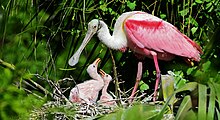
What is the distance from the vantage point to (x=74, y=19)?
7.84ft

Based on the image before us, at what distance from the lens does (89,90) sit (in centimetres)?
197

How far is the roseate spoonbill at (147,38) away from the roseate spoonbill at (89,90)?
0.38ft

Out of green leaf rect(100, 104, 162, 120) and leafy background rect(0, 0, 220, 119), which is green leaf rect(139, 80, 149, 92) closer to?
leafy background rect(0, 0, 220, 119)

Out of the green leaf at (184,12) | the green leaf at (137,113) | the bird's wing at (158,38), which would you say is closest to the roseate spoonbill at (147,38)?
the bird's wing at (158,38)

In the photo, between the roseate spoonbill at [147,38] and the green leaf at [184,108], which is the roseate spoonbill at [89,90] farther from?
the green leaf at [184,108]

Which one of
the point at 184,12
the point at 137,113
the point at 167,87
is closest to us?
the point at 137,113

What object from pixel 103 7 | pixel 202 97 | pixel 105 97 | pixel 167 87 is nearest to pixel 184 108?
pixel 202 97

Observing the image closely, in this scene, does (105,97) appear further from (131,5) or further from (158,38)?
(131,5)

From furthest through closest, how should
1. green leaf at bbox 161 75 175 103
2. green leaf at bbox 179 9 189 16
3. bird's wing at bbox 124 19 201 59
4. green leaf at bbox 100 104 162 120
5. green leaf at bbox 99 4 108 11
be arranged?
green leaf at bbox 99 4 108 11 → green leaf at bbox 179 9 189 16 → bird's wing at bbox 124 19 201 59 → green leaf at bbox 161 75 175 103 → green leaf at bbox 100 104 162 120

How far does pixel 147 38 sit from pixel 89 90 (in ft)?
0.88

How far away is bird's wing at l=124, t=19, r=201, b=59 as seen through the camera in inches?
78.7

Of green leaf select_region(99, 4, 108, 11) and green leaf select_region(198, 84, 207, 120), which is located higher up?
green leaf select_region(99, 4, 108, 11)

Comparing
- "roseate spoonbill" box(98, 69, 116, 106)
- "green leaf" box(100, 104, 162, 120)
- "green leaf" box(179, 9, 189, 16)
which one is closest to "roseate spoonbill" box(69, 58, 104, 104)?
"roseate spoonbill" box(98, 69, 116, 106)

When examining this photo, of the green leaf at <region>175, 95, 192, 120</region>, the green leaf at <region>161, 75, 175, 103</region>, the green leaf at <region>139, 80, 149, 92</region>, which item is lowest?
the green leaf at <region>139, 80, 149, 92</region>
